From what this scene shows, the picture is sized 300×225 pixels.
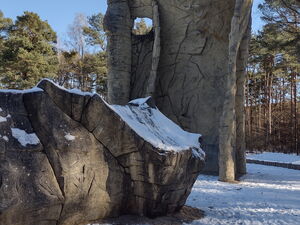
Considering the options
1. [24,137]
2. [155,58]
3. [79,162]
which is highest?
[155,58]

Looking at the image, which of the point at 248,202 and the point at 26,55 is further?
the point at 26,55

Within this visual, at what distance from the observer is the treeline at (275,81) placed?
1609 centimetres

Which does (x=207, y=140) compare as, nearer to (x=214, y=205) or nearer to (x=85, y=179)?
(x=214, y=205)

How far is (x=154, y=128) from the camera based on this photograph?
4355mm

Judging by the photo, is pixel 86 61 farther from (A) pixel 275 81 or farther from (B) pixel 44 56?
(A) pixel 275 81

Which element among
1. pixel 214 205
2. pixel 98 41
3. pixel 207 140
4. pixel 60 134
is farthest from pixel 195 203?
pixel 98 41

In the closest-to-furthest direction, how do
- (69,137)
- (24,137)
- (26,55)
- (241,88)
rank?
(24,137) → (69,137) → (241,88) → (26,55)

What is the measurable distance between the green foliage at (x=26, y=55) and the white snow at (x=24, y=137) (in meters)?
15.2

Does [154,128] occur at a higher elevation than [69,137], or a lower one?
higher

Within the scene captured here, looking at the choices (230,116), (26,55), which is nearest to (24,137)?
(230,116)

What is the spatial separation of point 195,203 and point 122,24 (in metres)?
7.05

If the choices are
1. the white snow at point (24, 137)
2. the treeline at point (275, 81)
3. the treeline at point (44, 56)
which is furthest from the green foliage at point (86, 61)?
the white snow at point (24, 137)

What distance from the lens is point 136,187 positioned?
387 centimetres

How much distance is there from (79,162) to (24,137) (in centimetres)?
65
